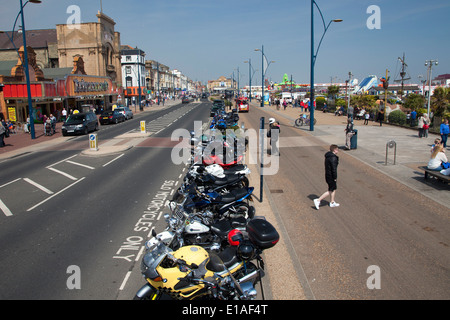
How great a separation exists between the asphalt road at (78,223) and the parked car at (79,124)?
1066 cm

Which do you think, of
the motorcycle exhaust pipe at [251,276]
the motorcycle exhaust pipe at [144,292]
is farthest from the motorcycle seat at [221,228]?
the motorcycle exhaust pipe at [144,292]

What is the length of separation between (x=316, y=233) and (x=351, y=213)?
1.73 metres

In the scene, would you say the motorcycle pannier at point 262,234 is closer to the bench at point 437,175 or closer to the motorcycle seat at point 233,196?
the motorcycle seat at point 233,196

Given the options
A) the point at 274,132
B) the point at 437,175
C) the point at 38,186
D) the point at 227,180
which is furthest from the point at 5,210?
the point at 437,175

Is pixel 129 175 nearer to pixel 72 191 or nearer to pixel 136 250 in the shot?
pixel 72 191

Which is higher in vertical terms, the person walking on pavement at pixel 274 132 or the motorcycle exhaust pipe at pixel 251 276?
the person walking on pavement at pixel 274 132

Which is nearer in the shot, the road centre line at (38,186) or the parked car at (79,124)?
the road centre line at (38,186)

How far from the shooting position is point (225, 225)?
7086mm

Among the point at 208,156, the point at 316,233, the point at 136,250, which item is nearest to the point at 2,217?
the point at 136,250

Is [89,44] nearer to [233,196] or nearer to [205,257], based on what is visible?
[233,196]

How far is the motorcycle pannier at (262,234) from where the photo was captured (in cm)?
563

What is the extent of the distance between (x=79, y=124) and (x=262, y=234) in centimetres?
→ 2567

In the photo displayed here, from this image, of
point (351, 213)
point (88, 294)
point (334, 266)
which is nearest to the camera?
point (88, 294)
